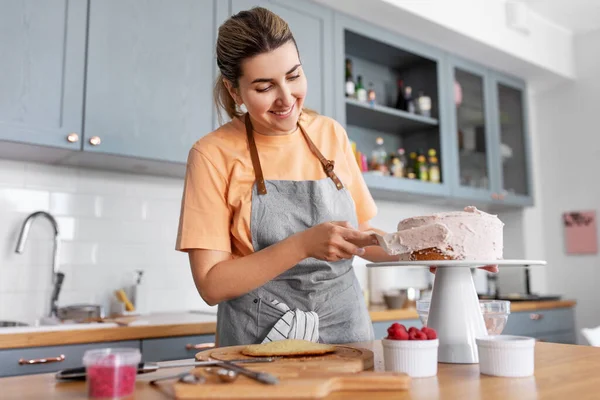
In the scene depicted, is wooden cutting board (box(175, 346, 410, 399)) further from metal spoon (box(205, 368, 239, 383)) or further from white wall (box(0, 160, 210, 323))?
white wall (box(0, 160, 210, 323))

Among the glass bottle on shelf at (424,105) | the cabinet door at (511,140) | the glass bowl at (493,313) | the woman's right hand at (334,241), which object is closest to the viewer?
the woman's right hand at (334,241)

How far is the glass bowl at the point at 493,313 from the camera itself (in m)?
1.21

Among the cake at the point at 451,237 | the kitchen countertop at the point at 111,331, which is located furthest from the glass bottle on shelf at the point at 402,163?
the cake at the point at 451,237

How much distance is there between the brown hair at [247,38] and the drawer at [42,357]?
0.99 metres

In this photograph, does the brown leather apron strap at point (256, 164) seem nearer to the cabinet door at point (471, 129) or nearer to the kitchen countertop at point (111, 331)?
the kitchen countertop at point (111, 331)

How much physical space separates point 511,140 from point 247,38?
2951mm

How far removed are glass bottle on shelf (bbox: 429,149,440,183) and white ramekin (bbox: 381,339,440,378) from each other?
240 centimetres

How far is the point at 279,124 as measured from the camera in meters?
1.36

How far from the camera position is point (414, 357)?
95cm

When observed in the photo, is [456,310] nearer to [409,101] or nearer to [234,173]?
[234,173]

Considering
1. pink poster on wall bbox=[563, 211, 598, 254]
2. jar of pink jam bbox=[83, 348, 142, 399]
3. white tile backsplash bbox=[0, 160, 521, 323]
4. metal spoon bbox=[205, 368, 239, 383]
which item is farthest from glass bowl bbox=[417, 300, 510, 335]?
pink poster on wall bbox=[563, 211, 598, 254]

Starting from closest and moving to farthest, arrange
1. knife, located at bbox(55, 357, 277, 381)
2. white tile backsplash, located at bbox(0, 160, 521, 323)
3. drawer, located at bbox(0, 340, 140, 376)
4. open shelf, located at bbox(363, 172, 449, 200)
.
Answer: knife, located at bbox(55, 357, 277, 381)
drawer, located at bbox(0, 340, 140, 376)
white tile backsplash, located at bbox(0, 160, 521, 323)
open shelf, located at bbox(363, 172, 449, 200)

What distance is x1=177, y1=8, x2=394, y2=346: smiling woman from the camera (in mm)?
1259

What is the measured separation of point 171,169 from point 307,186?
1.17 meters
